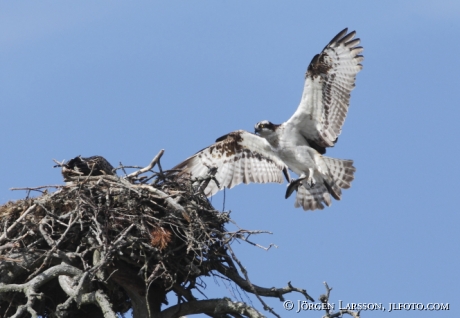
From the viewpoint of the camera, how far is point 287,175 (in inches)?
447

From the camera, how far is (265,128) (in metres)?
11.0

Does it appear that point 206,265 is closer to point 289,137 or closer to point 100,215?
point 100,215

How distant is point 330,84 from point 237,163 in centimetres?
177

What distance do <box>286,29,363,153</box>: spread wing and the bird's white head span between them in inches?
8.9

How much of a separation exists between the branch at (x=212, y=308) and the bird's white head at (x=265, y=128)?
144 inches

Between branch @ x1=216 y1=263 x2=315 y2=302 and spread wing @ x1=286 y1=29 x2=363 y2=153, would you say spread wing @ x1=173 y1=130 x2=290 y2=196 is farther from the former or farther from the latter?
branch @ x1=216 y1=263 x2=315 y2=302

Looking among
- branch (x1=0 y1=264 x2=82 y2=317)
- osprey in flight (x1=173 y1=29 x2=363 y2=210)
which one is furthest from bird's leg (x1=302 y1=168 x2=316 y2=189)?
branch (x1=0 y1=264 x2=82 y2=317)

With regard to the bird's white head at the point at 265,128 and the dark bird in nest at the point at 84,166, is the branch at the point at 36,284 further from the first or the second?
the bird's white head at the point at 265,128

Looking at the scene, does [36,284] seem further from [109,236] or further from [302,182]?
[302,182]

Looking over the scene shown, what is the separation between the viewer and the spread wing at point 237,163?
11.4 metres

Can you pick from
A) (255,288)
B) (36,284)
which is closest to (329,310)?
(255,288)

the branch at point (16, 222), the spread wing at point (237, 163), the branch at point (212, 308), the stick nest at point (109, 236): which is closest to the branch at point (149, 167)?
the stick nest at point (109, 236)

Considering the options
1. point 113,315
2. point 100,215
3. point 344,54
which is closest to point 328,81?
point 344,54

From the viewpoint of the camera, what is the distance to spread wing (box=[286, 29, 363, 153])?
35.6ft
